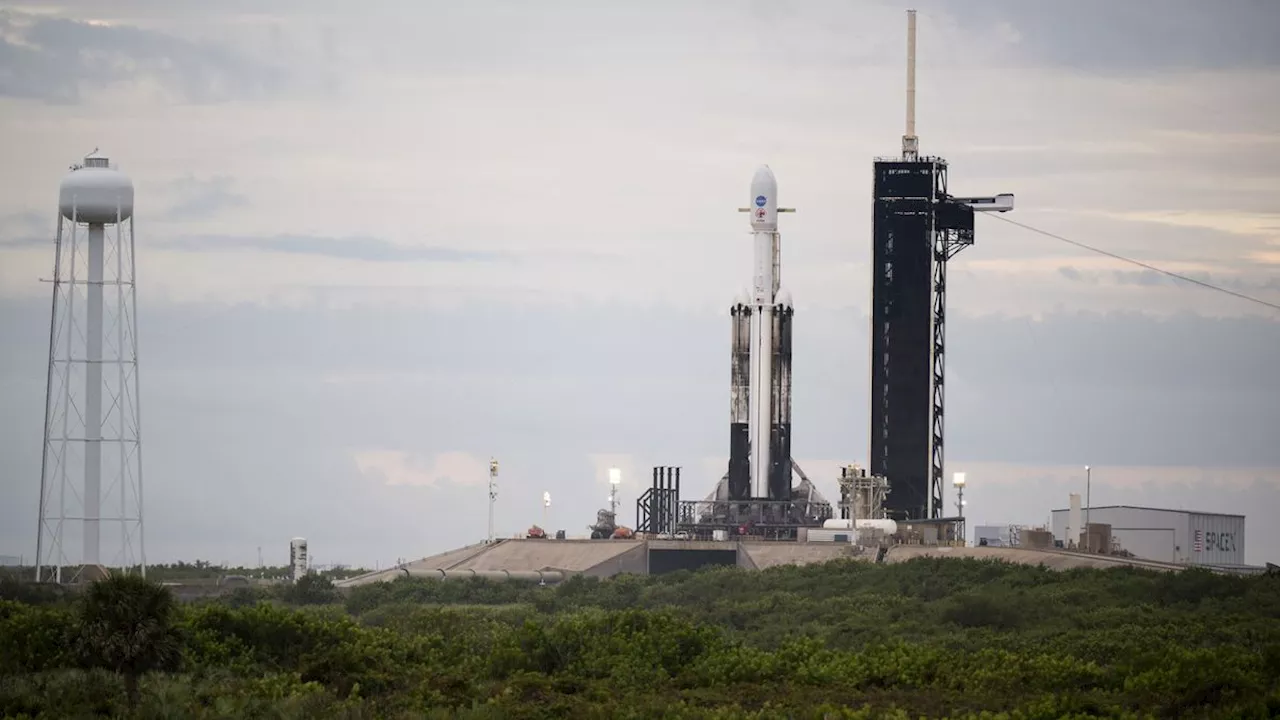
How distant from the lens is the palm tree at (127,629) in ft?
135

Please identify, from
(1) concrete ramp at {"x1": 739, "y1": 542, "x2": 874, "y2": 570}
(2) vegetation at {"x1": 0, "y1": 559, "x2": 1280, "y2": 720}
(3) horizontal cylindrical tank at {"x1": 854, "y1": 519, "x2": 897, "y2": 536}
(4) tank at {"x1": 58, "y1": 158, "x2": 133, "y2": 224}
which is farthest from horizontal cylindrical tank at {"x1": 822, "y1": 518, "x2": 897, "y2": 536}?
(4) tank at {"x1": 58, "y1": 158, "x2": 133, "y2": 224}

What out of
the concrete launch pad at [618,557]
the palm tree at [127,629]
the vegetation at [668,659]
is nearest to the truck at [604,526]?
the concrete launch pad at [618,557]

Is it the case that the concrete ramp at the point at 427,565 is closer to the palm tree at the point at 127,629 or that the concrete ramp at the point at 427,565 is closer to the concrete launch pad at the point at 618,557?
the concrete launch pad at the point at 618,557

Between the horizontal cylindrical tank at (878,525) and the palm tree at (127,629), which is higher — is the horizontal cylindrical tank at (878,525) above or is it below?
above

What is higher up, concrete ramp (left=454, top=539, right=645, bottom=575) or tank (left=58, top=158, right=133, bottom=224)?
tank (left=58, top=158, right=133, bottom=224)

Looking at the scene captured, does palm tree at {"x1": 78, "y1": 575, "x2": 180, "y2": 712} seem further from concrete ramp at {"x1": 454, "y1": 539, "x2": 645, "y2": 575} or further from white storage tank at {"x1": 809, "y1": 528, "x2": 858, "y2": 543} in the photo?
white storage tank at {"x1": 809, "y1": 528, "x2": 858, "y2": 543}

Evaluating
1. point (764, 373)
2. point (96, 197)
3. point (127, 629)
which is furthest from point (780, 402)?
point (127, 629)

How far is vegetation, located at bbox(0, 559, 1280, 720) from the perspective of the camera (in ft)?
135

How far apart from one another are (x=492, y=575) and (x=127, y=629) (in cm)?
4545

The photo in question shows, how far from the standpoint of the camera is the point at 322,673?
46469 millimetres

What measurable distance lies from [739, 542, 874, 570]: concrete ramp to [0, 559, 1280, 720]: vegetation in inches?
714

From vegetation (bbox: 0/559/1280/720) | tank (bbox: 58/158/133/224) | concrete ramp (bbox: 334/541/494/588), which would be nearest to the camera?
vegetation (bbox: 0/559/1280/720)

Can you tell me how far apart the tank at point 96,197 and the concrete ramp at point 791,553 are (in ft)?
107

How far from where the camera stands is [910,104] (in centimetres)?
9944
